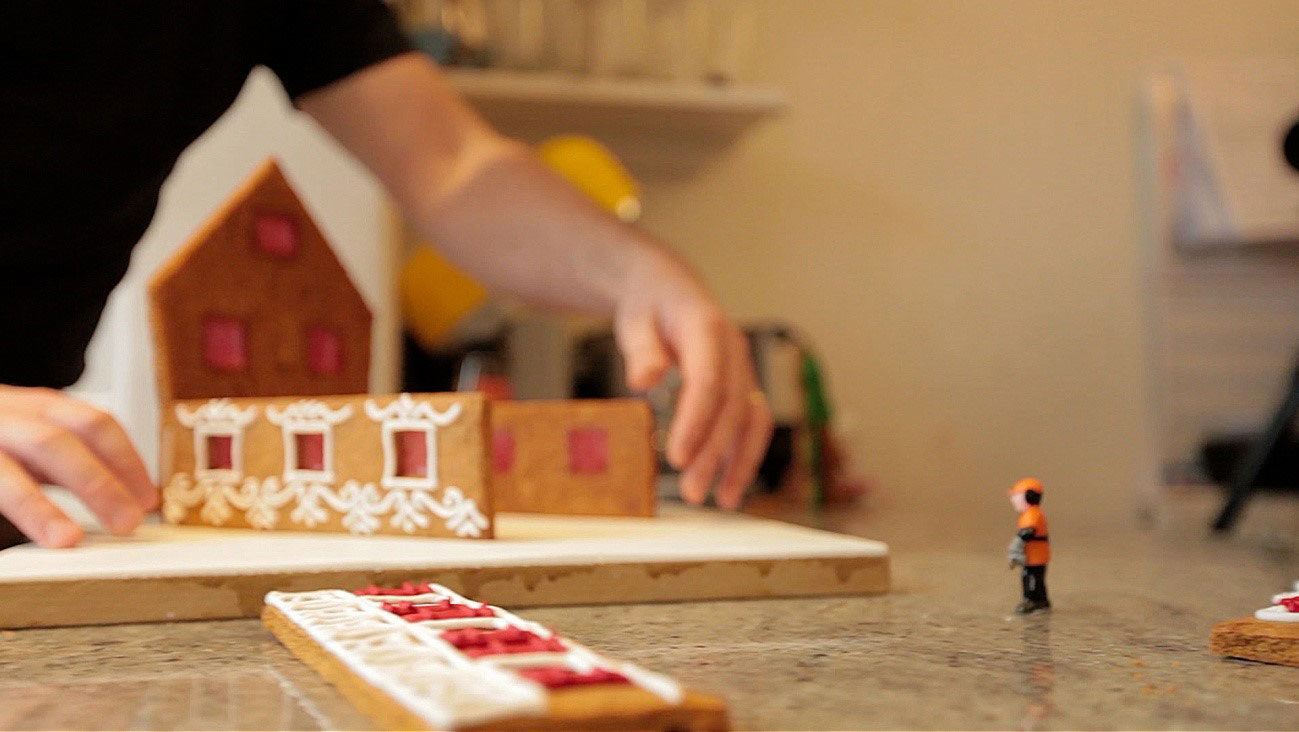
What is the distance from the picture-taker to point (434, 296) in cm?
179

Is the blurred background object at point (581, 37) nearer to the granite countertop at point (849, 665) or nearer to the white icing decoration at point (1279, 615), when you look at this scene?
the granite countertop at point (849, 665)

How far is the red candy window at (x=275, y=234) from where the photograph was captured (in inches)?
39.8

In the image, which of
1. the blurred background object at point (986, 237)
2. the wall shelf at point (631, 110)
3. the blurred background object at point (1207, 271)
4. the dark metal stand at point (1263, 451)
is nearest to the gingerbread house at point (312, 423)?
the dark metal stand at point (1263, 451)

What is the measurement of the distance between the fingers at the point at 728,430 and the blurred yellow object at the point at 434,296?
2.37ft

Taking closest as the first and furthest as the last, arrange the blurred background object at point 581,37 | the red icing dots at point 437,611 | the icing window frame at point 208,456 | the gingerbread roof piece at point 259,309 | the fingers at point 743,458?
the red icing dots at point 437,611 < the icing window frame at point 208,456 < the gingerbread roof piece at point 259,309 < the fingers at point 743,458 < the blurred background object at point 581,37

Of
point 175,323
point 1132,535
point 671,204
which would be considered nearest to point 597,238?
point 175,323

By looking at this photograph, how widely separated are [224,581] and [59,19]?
565 millimetres

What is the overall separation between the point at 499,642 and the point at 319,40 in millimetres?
858

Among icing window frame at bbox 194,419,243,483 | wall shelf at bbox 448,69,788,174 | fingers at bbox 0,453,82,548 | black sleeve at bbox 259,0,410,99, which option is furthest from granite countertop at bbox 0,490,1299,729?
wall shelf at bbox 448,69,788,174

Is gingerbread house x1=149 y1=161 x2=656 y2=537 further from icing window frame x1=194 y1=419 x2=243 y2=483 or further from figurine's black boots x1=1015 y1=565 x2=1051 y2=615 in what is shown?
figurine's black boots x1=1015 y1=565 x2=1051 y2=615

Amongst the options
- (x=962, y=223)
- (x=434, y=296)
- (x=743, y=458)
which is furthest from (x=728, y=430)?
(x=962, y=223)

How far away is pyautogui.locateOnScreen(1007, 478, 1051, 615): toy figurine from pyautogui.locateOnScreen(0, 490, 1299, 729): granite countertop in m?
0.01

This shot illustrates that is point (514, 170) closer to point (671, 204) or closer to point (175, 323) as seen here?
point (175, 323)

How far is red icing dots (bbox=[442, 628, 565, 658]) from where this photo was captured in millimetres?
358
